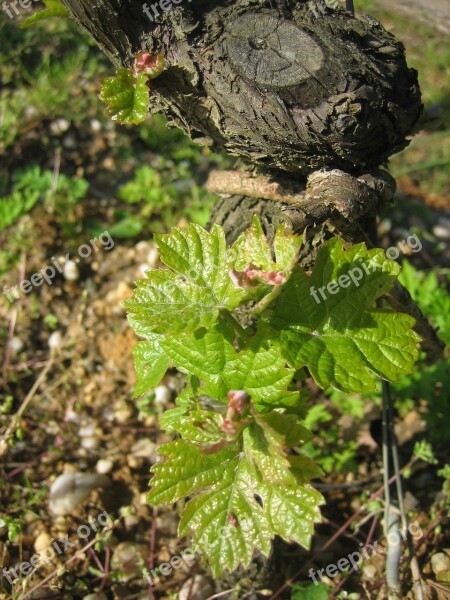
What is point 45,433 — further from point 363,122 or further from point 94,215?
point 363,122

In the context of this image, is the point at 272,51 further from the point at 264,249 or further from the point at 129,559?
the point at 129,559

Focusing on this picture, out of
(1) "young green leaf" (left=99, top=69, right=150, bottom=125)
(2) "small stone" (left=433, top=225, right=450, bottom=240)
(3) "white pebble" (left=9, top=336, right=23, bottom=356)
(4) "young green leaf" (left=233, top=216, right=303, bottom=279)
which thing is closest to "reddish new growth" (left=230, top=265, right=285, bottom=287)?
(4) "young green leaf" (left=233, top=216, right=303, bottom=279)

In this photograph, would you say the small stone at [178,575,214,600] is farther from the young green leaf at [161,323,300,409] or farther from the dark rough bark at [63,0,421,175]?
the dark rough bark at [63,0,421,175]

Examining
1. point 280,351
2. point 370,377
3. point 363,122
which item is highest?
point 363,122

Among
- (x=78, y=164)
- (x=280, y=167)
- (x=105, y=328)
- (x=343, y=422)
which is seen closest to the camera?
(x=280, y=167)

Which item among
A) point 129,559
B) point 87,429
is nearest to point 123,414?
point 87,429

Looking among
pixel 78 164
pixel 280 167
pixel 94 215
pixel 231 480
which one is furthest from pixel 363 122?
pixel 78 164
